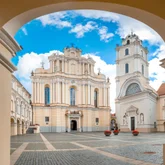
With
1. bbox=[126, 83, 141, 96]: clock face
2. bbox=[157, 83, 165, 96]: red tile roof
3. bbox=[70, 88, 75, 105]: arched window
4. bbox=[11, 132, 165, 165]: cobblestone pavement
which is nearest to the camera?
bbox=[11, 132, 165, 165]: cobblestone pavement

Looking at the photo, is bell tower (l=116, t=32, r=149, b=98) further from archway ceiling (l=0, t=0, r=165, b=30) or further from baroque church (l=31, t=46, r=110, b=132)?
archway ceiling (l=0, t=0, r=165, b=30)

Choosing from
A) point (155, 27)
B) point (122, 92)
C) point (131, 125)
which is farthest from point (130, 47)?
point (155, 27)

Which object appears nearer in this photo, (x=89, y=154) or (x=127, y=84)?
(x=89, y=154)

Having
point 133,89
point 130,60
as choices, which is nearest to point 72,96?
point 133,89

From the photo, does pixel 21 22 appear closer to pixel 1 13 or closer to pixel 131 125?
pixel 1 13

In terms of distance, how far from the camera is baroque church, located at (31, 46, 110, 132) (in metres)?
50.8

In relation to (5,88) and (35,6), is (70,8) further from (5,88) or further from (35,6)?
(5,88)

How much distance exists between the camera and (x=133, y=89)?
47.7 m

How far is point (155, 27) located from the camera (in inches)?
199

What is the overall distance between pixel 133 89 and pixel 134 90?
1.18 ft

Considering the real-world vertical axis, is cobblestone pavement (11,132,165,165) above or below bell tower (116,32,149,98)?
below

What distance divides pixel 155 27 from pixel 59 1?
204cm

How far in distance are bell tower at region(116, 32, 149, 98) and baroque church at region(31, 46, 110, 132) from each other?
16.9ft

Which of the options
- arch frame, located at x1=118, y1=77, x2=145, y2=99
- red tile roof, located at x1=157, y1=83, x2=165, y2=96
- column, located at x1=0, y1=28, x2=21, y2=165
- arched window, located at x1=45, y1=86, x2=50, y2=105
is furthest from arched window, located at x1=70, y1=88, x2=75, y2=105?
column, located at x1=0, y1=28, x2=21, y2=165
